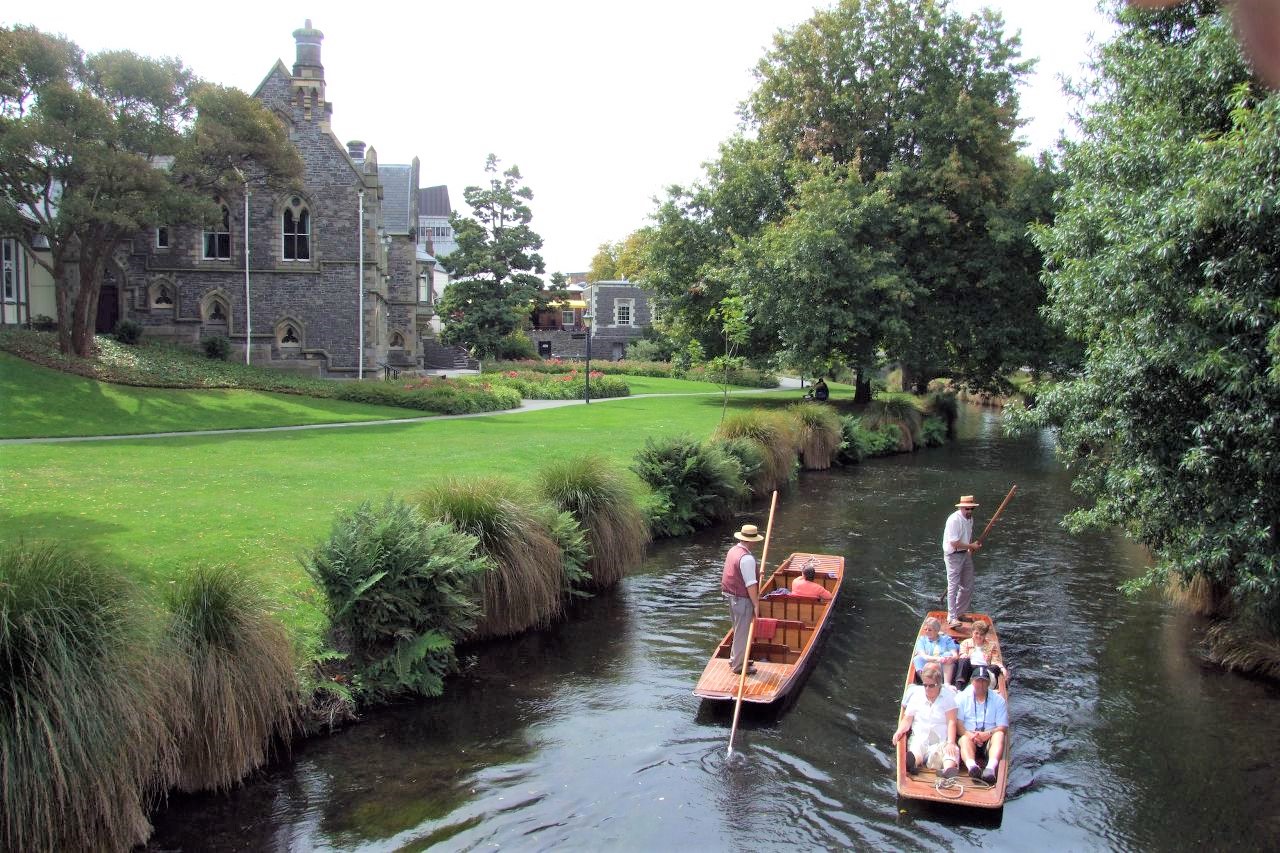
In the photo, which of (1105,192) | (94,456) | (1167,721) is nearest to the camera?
(1167,721)

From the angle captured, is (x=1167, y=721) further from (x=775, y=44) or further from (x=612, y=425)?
(x=775, y=44)

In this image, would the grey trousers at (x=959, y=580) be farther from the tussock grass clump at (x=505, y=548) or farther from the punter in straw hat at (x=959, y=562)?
the tussock grass clump at (x=505, y=548)

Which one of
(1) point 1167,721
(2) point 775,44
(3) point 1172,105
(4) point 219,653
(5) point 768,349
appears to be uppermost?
(2) point 775,44

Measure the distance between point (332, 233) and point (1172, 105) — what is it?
35.3 meters

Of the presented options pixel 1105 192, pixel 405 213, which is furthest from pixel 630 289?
pixel 1105 192

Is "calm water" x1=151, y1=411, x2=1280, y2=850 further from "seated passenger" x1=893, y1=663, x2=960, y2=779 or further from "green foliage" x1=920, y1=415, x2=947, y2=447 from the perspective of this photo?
"green foliage" x1=920, y1=415, x2=947, y2=447

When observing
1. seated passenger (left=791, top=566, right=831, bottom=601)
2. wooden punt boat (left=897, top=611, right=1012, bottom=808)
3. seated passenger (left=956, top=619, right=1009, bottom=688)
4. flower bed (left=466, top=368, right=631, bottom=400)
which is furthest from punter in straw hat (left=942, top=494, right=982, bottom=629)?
flower bed (left=466, top=368, right=631, bottom=400)

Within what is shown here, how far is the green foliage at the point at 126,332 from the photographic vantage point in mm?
36625

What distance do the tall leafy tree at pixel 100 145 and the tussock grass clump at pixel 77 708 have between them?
78.2 feet

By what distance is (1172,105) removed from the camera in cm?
1216

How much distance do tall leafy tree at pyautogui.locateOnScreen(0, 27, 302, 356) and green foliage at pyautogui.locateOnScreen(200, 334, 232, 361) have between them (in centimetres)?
572

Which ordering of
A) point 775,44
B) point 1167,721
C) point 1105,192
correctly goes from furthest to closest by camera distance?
point 775,44 → point 1105,192 → point 1167,721

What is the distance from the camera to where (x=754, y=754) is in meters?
10.2

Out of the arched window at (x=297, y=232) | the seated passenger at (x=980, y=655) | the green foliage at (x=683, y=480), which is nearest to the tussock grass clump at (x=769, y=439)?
the green foliage at (x=683, y=480)
